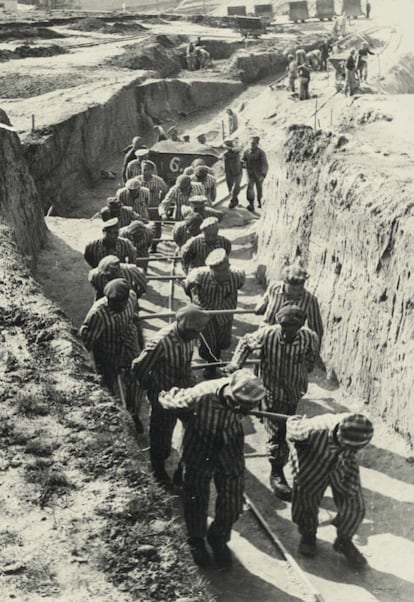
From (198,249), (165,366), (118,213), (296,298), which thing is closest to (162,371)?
(165,366)

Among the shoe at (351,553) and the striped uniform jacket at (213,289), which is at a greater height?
the striped uniform jacket at (213,289)

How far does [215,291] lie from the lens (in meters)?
11.2

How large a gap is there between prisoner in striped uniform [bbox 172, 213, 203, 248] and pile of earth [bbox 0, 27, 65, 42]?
2888 cm

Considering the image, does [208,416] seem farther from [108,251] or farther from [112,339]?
[108,251]

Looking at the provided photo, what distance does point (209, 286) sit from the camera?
11.1 meters

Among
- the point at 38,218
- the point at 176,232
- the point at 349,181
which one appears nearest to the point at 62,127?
the point at 38,218

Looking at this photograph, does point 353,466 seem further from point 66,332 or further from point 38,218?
point 38,218

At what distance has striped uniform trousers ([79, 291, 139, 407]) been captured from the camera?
30.7ft

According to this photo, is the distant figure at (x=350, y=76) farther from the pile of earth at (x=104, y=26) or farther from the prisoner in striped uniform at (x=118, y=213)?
the pile of earth at (x=104, y=26)

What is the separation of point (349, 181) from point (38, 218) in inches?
267

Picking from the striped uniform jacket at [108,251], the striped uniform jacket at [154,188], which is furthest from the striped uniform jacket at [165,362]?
the striped uniform jacket at [154,188]

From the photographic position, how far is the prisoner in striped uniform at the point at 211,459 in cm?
727

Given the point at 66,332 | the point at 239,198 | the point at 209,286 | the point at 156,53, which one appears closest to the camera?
the point at 66,332

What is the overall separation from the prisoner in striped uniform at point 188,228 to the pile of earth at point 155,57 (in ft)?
73.1
